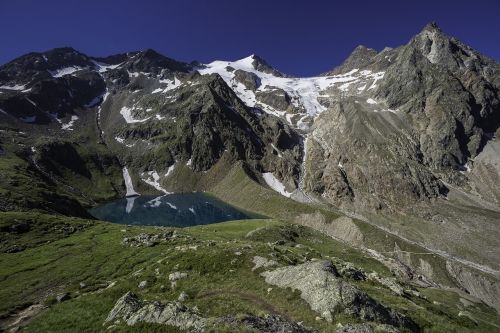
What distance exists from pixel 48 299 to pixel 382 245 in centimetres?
15964

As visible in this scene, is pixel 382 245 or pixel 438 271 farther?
pixel 382 245

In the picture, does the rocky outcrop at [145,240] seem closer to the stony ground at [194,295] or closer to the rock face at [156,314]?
the stony ground at [194,295]

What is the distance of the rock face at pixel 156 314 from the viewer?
81.5 ft

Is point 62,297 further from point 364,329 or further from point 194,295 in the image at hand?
point 364,329

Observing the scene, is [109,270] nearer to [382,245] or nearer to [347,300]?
[347,300]

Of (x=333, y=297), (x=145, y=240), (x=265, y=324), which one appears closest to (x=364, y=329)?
(x=333, y=297)

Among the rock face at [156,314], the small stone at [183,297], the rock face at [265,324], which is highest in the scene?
the rock face at [265,324]

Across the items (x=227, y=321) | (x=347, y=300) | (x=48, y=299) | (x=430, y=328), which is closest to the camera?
(x=227, y=321)

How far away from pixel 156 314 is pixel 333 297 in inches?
601

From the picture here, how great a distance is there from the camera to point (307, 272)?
35812 mm

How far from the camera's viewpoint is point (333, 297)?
31.2 metres

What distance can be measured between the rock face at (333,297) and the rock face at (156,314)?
11.0 m

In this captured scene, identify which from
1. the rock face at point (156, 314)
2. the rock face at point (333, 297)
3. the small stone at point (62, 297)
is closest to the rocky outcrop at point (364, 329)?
the rock face at point (333, 297)

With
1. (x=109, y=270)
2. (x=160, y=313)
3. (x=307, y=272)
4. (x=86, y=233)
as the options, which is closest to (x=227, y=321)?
(x=160, y=313)
